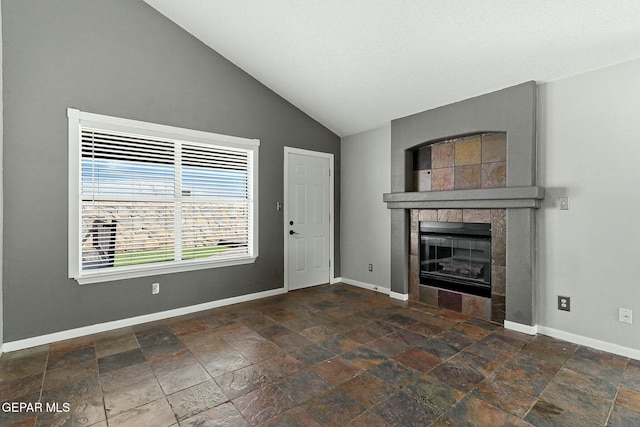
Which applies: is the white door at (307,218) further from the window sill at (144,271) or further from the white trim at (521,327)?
the white trim at (521,327)

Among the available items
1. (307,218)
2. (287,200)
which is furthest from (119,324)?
(307,218)

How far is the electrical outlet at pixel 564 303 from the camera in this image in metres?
3.10

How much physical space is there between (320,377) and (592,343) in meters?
2.57

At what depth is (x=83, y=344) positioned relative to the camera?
3020 millimetres

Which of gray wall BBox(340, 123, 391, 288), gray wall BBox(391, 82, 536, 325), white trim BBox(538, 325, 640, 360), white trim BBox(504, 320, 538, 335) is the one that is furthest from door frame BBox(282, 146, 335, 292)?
white trim BBox(538, 325, 640, 360)

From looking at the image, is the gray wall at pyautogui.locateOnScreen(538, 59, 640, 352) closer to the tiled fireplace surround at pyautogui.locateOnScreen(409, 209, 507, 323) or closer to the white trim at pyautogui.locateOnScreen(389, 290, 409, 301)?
the tiled fireplace surround at pyautogui.locateOnScreen(409, 209, 507, 323)

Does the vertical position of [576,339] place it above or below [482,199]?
below

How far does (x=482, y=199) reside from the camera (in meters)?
3.57

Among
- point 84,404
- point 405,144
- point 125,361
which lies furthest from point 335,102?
point 84,404

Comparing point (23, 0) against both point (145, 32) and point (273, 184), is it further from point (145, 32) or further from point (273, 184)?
point (273, 184)

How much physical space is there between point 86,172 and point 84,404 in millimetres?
2224

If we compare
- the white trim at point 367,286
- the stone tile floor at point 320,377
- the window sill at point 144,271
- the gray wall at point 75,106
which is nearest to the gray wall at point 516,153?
the stone tile floor at point 320,377

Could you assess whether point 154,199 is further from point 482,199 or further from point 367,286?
point 482,199

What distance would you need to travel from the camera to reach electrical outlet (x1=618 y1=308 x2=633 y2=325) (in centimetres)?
276
